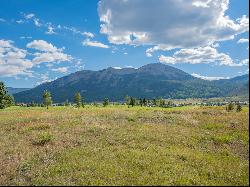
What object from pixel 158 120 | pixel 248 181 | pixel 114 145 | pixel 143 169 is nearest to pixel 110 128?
pixel 114 145

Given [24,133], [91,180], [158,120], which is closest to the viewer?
[91,180]

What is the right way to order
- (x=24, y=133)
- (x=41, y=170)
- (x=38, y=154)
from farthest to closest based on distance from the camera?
(x=24, y=133) → (x=38, y=154) → (x=41, y=170)

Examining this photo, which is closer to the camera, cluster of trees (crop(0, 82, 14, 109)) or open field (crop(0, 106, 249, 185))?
open field (crop(0, 106, 249, 185))

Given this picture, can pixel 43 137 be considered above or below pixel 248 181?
above

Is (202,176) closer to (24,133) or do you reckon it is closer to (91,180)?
(91,180)

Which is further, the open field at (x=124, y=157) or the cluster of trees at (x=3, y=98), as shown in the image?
the cluster of trees at (x=3, y=98)

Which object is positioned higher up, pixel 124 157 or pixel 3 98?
pixel 3 98

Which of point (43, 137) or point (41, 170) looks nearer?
point (41, 170)

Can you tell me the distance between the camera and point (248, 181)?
727 inches

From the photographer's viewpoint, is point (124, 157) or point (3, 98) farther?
point (3, 98)

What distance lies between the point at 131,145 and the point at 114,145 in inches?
52.9

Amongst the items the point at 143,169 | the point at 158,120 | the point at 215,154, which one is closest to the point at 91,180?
the point at 143,169

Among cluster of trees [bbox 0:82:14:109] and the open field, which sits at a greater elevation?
cluster of trees [bbox 0:82:14:109]

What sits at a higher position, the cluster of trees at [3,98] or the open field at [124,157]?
the cluster of trees at [3,98]
